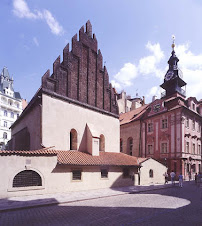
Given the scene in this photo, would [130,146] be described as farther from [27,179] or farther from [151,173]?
[27,179]

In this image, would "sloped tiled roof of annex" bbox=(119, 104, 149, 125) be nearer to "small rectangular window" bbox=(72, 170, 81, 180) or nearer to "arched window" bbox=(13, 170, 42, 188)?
"small rectangular window" bbox=(72, 170, 81, 180)

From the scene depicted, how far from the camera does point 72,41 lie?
19.8m

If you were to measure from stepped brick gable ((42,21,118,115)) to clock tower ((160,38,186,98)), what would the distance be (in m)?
18.1

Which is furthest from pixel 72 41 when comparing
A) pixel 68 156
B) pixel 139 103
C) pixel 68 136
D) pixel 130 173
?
pixel 139 103

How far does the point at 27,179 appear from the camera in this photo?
1331 centimetres

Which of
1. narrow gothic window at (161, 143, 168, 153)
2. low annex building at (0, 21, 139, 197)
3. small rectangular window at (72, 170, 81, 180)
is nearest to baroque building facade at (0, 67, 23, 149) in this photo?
low annex building at (0, 21, 139, 197)

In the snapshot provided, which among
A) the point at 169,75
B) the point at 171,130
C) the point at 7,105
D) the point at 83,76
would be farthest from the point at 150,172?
the point at 7,105

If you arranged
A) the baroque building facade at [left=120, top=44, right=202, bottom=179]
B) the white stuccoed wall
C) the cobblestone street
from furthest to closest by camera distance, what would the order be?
the baroque building facade at [left=120, top=44, right=202, bottom=179] < the white stuccoed wall < the cobblestone street

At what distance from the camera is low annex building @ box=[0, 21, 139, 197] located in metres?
13.5

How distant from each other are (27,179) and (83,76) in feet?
38.7

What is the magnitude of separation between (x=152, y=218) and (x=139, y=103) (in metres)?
48.8

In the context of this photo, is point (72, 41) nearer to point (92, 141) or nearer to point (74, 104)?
point (74, 104)

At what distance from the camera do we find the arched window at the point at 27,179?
1295 cm

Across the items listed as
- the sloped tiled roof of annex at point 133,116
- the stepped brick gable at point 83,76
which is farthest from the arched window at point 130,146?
the stepped brick gable at point 83,76
